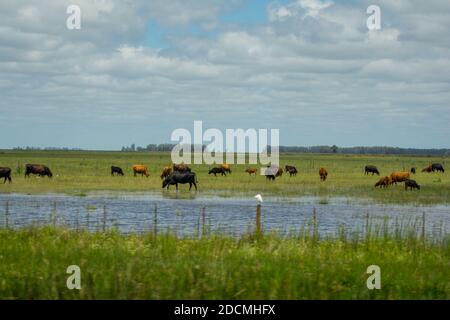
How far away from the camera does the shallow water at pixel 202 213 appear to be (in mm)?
22016

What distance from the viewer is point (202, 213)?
79.3 feet

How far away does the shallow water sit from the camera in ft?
72.2

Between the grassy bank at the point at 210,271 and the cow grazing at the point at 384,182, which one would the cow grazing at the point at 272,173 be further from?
the grassy bank at the point at 210,271

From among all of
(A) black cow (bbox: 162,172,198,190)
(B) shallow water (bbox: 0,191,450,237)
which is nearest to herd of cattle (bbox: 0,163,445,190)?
(A) black cow (bbox: 162,172,198,190)

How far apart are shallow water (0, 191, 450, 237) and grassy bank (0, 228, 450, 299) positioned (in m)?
6.38

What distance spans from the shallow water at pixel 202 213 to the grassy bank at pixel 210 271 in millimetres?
6377

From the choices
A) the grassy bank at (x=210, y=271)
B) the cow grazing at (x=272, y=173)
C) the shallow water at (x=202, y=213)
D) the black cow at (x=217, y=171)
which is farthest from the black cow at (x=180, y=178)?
the grassy bank at (x=210, y=271)

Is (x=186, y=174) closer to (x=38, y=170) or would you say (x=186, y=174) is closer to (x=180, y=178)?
(x=180, y=178)

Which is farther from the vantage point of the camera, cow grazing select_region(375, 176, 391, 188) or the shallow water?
cow grazing select_region(375, 176, 391, 188)

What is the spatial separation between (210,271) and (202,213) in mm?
13993

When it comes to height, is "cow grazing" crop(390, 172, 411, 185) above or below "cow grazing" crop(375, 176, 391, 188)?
Answer: above

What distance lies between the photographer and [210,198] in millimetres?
34688

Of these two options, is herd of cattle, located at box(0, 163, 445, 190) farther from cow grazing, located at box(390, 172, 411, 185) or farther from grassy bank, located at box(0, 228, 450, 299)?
grassy bank, located at box(0, 228, 450, 299)
